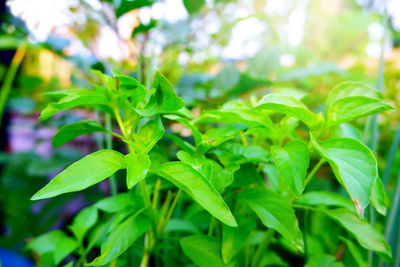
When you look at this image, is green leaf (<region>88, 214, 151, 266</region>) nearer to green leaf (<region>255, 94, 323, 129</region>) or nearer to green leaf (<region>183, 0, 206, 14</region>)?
green leaf (<region>255, 94, 323, 129</region>)

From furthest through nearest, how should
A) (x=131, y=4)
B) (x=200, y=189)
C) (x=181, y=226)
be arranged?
(x=131, y=4)
(x=181, y=226)
(x=200, y=189)

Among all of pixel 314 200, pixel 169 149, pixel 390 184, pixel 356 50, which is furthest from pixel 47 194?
pixel 356 50

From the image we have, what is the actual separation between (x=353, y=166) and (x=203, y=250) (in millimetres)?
197

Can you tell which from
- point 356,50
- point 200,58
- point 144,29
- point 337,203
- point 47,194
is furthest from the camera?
point 356,50

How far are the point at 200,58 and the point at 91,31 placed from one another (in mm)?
461

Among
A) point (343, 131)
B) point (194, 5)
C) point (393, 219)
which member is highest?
point (194, 5)

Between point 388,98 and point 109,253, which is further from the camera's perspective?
point 388,98

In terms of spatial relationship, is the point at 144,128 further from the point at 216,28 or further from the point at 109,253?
the point at 216,28

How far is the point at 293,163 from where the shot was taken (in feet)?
0.89

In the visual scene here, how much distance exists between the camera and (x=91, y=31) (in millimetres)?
1067

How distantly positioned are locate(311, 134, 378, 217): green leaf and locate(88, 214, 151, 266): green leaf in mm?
213

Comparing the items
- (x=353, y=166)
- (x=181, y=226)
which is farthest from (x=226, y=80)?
(x=353, y=166)

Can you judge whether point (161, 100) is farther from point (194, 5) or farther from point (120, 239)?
point (194, 5)

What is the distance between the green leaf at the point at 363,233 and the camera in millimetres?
326
